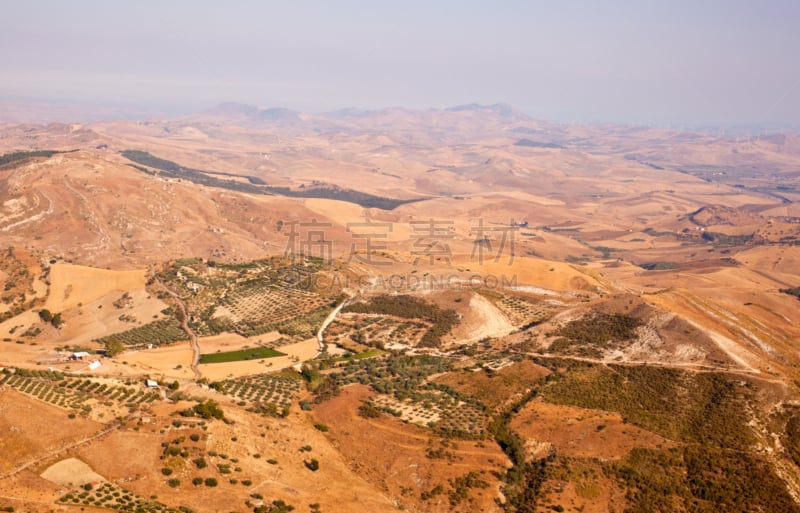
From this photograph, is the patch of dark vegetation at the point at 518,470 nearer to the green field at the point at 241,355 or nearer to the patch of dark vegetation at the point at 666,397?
the patch of dark vegetation at the point at 666,397

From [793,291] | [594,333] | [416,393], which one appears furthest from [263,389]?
[793,291]

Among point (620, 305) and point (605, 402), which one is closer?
point (605, 402)

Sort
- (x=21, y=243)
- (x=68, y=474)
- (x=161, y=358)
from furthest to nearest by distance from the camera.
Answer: (x=21, y=243) → (x=161, y=358) → (x=68, y=474)

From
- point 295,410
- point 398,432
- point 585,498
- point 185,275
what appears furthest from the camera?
point 185,275

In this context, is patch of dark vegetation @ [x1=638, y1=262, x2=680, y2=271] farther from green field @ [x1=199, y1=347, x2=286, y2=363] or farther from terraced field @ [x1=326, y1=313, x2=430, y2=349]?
green field @ [x1=199, y1=347, x2=286, y2=363]

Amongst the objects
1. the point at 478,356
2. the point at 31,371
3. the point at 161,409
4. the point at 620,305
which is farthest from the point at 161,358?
the point at 620,305

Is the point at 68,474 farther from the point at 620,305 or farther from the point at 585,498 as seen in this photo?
the point at 620,305

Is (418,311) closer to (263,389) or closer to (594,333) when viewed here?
(594,333)
